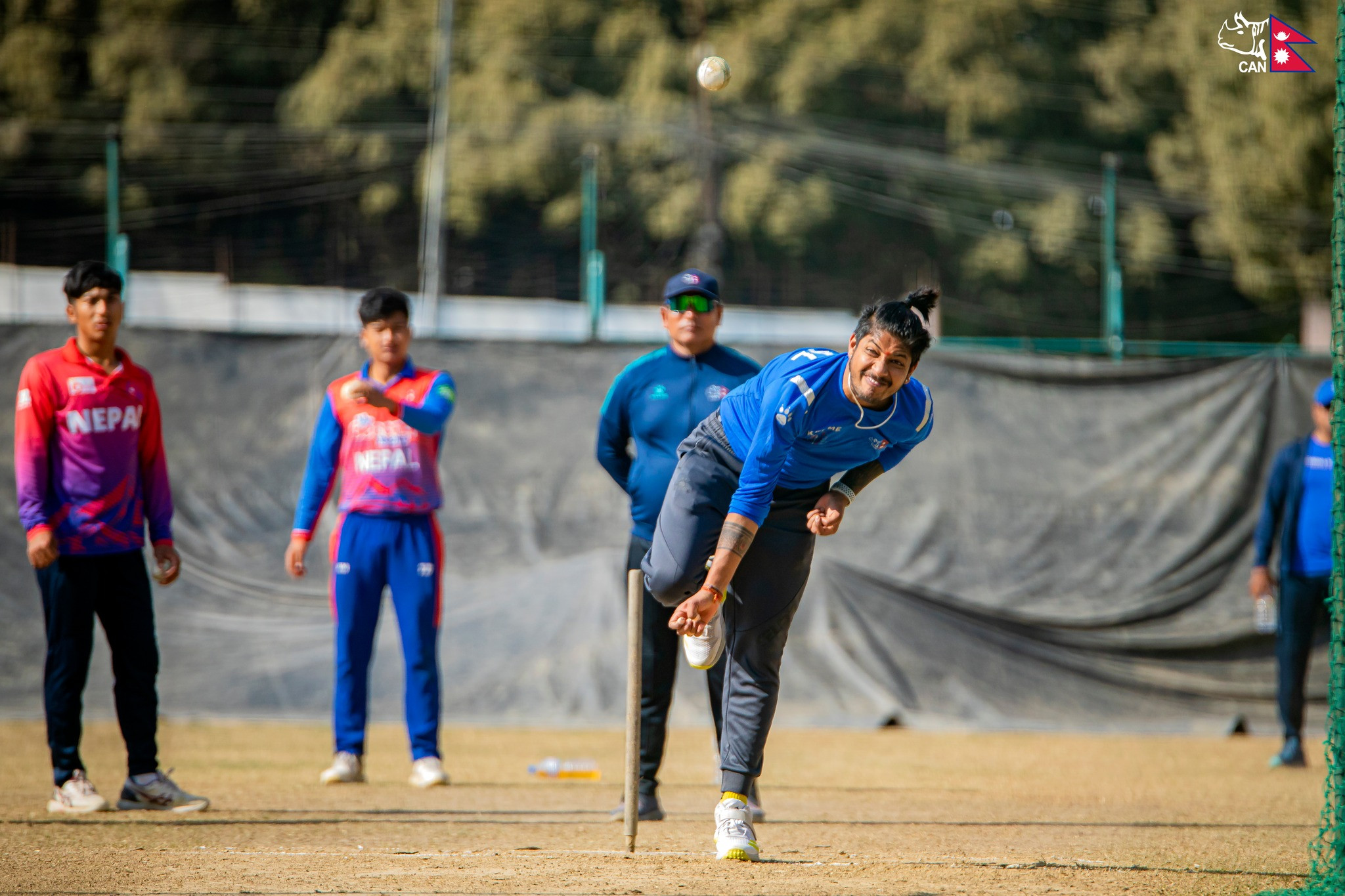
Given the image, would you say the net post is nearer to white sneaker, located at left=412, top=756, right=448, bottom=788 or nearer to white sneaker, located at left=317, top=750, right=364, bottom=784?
white sneaker, located at left=412, top=756, right=448, bottom=788

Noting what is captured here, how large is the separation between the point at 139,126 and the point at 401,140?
6.27 m

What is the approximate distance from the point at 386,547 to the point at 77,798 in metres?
1.80

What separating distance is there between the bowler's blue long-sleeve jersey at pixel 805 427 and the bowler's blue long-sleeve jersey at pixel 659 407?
1.08 m

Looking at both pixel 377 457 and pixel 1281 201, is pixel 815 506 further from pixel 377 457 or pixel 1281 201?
pixel 1281 201

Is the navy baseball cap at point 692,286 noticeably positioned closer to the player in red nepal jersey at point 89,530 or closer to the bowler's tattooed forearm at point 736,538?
the bowler's tattooed forearm at point 736,538

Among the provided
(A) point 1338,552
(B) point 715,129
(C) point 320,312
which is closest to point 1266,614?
(A) point 1338,552

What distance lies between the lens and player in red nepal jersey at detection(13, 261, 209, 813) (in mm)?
5527

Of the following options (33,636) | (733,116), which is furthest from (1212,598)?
(733,116)

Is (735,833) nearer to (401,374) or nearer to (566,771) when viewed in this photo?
(566,771)

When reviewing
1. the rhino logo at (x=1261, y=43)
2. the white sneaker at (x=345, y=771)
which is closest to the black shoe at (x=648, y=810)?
the white sneaker at (x=345, y=771)

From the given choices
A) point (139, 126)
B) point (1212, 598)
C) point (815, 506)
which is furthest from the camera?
point (139, 126)

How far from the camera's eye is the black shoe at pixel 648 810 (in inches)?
217

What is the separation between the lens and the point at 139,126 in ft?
107

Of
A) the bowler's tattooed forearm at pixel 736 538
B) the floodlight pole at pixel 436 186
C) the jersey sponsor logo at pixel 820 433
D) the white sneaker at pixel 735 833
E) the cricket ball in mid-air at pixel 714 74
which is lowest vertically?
the white sneaker at pixel 735 833
